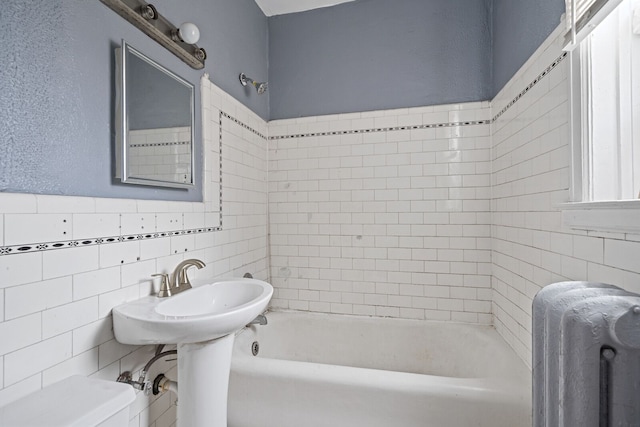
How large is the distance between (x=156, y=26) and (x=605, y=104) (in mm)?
1682

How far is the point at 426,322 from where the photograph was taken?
2084 mm

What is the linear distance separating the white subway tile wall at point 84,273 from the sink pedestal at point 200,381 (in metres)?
0.21

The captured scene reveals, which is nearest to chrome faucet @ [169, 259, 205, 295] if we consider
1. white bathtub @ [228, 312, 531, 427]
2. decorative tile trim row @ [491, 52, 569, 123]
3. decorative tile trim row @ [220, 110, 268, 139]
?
white bathtub @ [228, 312, 531, 427]

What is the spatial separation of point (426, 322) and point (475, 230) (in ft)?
2.29

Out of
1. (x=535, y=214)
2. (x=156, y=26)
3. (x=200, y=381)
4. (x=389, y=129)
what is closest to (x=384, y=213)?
(x=389, y=129)

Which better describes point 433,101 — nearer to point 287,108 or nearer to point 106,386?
point 287,108

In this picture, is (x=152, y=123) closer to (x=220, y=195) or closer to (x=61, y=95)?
(x=61, y=95)

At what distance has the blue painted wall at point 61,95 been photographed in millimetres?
857

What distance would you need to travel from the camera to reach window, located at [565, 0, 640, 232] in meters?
0.94

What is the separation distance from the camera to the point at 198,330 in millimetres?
996

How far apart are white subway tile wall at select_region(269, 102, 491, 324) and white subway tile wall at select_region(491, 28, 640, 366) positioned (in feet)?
0.51

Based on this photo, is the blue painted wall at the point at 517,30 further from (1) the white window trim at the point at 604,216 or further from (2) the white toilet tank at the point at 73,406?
(2) the white toilet tank at the point at 73,406

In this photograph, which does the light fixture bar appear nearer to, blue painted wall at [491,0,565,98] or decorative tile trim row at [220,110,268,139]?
decorative tile trim row at [220,110,268,139]

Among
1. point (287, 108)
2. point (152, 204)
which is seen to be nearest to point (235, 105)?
point (287, 108)
